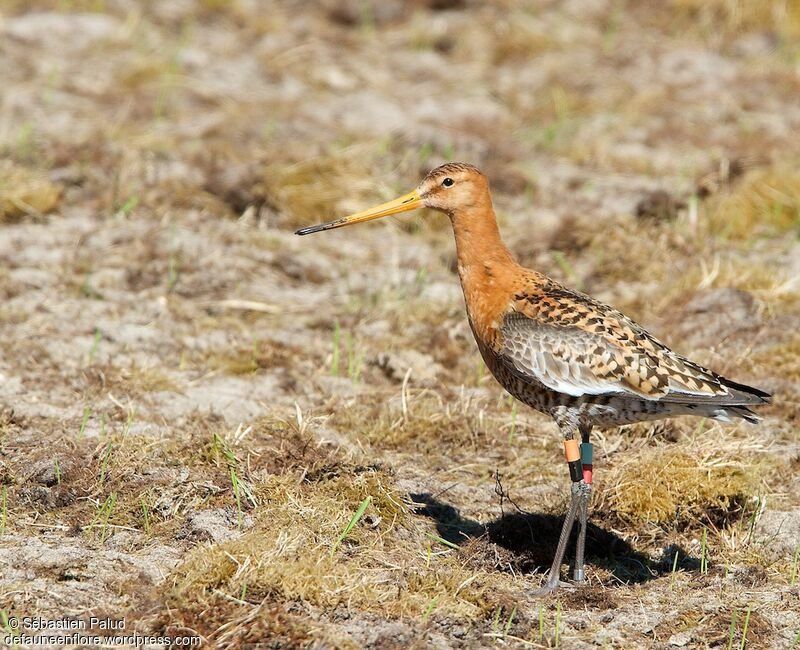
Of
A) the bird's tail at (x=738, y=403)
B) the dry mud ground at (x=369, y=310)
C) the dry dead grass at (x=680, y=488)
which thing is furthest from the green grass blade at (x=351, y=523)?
the bird's tail at (x=738, y=403)

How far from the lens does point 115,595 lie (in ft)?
16.0

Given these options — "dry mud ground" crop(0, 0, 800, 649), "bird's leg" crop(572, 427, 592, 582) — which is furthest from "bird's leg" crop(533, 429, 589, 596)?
"dry mud ground" crop(0, 0, 800, 649)

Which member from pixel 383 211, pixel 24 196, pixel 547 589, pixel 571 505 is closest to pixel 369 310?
pixel 383 211

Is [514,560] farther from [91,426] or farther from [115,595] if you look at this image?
[91,426]

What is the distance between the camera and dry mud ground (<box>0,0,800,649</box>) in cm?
516

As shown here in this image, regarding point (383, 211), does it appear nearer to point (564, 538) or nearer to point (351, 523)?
point (351, 523)

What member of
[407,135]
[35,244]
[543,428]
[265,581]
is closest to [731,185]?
[407,135]

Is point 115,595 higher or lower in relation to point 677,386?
lower

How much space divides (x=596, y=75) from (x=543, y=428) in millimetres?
5755

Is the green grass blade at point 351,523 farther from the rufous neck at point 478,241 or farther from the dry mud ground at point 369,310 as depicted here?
the rufous neck at point 478,241

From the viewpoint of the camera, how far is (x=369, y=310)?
809 cm

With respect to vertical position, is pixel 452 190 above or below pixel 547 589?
above

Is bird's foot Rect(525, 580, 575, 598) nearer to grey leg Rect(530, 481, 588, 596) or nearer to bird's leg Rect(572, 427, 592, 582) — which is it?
grey leg Rect(530, 481, 588, 596)

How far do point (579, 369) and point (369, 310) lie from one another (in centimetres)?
274
